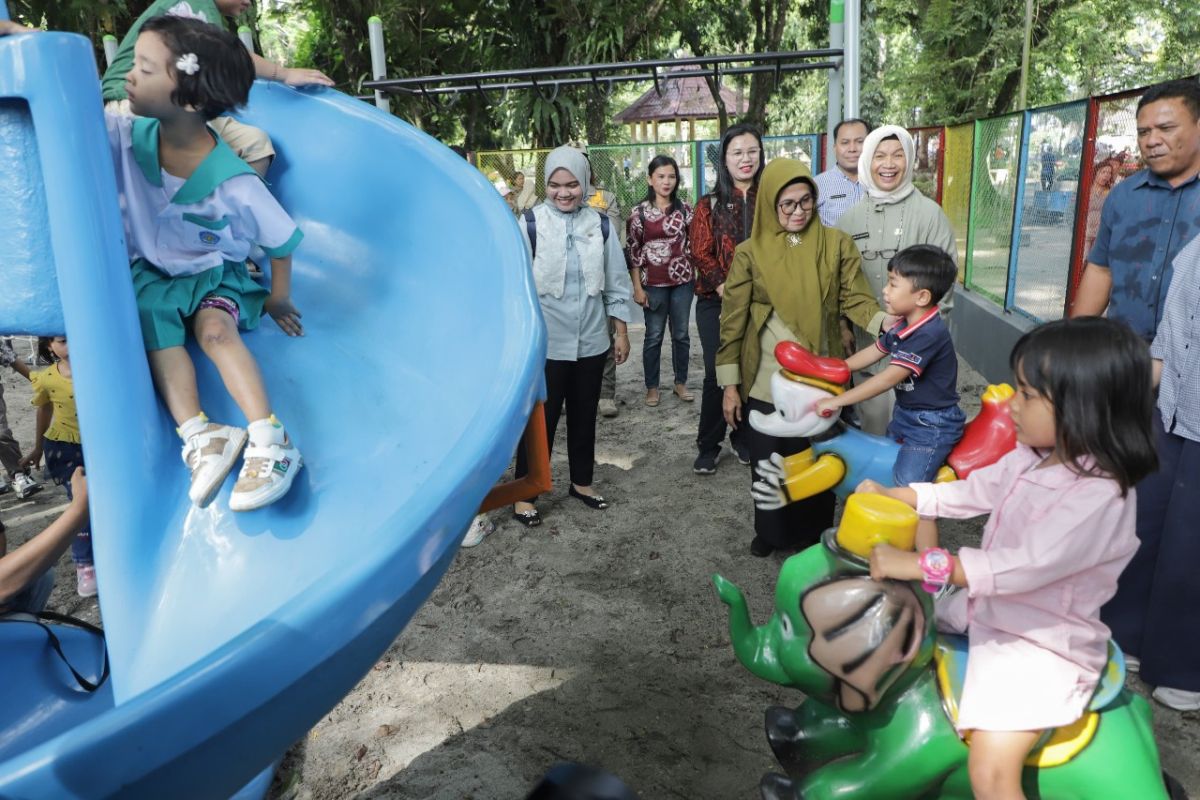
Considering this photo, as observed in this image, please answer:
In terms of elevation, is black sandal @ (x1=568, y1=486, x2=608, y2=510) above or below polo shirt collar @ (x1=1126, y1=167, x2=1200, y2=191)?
below

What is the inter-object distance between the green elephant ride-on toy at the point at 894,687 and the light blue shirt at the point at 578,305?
206 centimetres

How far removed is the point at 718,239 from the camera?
4.07 m

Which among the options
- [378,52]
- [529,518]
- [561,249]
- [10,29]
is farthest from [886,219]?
[378,52]

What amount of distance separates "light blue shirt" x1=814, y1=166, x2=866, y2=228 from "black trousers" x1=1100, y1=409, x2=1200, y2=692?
1.76 meters

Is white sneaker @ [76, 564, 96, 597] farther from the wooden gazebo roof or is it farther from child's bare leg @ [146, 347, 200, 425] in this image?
the wooden gazebo roof

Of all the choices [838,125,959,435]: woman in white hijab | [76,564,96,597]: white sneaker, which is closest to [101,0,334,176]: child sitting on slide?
[838,125,959,435]: woman in white hijab

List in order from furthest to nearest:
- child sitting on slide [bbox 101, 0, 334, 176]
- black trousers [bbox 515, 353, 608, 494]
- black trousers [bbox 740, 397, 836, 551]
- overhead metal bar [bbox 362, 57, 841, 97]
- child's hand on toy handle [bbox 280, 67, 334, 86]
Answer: overhead metal bar [bbox 362, 57, 841, 97], black trousers [bbox 515, 353, 608, 494], black trousers [bbox 740, 397, 836, 551], child's hand on toy handle [bbox 280, 67, 334, 86], child sitting on slide [bbox 101, 0, 334, 176]

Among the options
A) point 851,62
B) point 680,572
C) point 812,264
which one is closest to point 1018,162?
point 851,62

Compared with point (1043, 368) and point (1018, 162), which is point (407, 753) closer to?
point (1043, 368)

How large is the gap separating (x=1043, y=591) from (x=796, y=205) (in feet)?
5.97

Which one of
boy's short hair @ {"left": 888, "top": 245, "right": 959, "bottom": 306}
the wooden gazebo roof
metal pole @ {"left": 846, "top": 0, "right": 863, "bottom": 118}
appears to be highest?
the wooden gazebo roof

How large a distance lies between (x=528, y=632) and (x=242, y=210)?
178 centimetres

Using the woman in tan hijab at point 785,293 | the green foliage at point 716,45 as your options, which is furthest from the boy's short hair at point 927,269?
the green foliage at point 716,45

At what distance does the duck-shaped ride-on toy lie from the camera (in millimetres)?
2471
